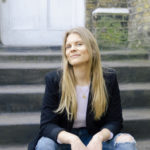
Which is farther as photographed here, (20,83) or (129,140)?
(20,83)

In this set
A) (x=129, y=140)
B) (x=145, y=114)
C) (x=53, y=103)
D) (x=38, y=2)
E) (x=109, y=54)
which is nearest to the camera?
(x=129, y=140)

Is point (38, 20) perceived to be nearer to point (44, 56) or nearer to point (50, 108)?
point (44, 56)

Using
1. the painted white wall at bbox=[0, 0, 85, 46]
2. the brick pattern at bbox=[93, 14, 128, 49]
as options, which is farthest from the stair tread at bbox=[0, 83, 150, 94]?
the painted white wall at bbox=[0, 0, 85, 46]

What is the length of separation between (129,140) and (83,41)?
2.46 ft

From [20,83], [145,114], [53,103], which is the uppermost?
[53,103]

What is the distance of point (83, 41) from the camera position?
180cm

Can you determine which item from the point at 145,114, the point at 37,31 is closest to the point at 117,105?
the point at 145,114

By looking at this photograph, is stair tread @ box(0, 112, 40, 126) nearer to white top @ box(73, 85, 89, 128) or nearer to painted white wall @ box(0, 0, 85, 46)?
white top @ box(73, 85, 89, 128)

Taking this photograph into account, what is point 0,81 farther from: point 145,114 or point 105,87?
point 145,114

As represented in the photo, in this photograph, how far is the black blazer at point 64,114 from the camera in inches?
72.6

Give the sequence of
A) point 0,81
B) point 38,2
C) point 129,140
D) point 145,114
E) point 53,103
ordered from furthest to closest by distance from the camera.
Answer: point 38,2
point 0,81
point 145,114
point 53,103
point 129,140

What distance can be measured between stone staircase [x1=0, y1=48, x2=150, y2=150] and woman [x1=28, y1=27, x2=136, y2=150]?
511mm

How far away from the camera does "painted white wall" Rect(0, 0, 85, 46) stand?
13.9 ft

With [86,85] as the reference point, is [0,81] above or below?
below
